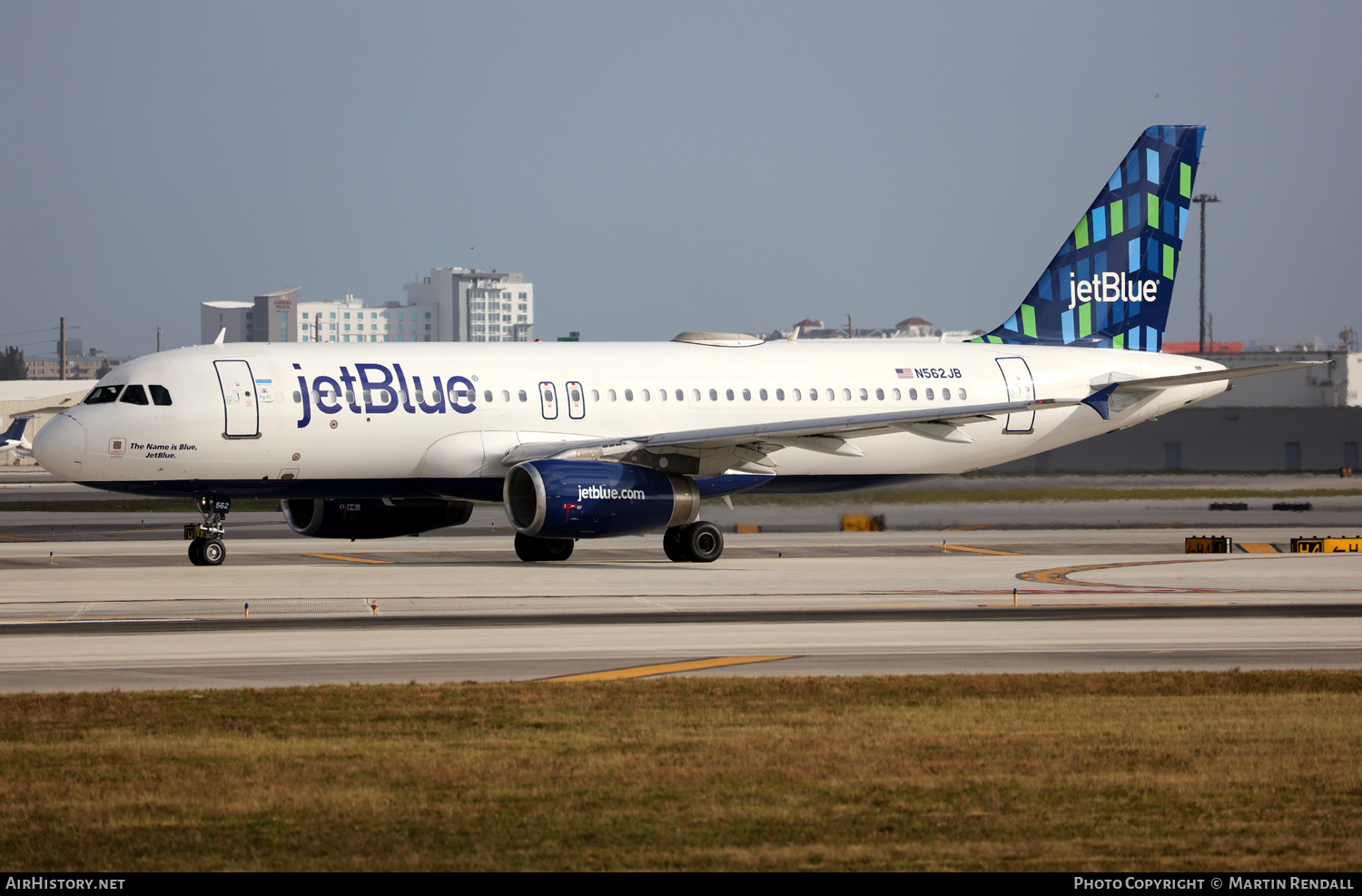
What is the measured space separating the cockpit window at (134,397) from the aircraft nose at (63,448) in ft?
3.30

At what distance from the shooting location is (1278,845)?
8.73m

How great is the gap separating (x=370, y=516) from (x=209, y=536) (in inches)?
141

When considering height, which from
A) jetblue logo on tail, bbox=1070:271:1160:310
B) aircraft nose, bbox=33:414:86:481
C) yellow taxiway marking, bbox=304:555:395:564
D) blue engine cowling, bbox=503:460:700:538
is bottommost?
yellow taxiway marking, bbox=304:555:395:564

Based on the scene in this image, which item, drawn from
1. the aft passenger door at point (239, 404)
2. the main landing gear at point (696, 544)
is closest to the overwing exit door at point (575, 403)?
the main landing gear at point (696, 544)

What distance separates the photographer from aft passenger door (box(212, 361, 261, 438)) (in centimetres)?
2858

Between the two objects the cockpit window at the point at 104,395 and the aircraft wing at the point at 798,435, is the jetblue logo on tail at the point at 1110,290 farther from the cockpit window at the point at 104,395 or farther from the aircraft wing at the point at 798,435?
the cockpit window at the point at 104,395

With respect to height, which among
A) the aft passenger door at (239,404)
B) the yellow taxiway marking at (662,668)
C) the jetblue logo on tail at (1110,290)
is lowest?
the yellow taxiway marking at (662,668)

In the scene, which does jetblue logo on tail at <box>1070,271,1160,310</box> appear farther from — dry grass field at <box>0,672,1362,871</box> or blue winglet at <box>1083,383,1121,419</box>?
dry grass field at <box>0,672,1362,871</box>

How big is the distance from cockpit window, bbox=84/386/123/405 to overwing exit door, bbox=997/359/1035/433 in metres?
19.6

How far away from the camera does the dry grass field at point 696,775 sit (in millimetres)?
8680

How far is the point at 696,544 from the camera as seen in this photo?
29.9 m

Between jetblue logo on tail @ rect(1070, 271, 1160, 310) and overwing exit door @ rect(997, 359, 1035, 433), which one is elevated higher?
jetblue logo on tail @ rect(1070, 271, 1160, 310)

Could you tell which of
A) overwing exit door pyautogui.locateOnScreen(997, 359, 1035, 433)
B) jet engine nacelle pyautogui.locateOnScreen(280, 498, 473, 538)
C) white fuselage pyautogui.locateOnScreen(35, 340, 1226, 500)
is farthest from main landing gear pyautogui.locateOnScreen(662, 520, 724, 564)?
overwing exit door pyautogui.locateOnScreen(997, 359, 1035, 433)

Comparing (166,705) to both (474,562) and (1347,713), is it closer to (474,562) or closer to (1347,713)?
(1347,713)
